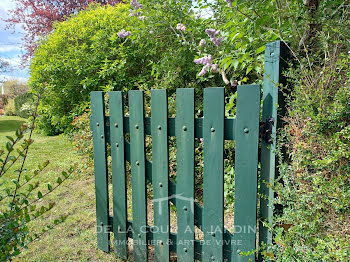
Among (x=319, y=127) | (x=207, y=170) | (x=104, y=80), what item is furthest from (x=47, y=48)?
(x=319, y=127)

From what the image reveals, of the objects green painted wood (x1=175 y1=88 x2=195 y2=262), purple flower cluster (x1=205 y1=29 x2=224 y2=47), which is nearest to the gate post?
green painted wood (x1=175 y1=88 x2=195 y2=262)

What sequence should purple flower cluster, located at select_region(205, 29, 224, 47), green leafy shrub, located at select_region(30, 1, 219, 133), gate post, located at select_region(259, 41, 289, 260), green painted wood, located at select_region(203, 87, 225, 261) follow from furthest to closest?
green leafy shrub, located at select_region(30, 1, 219, 133), purple flower cluster, located at select_region(205, 29, 224, 47), green painted wood, located at select_region(203, 87, 225, 261), gate post, located at select_region(259, 41, 289, 260)

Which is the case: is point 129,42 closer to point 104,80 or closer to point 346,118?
point 104,80

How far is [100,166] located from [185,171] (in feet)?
2.62

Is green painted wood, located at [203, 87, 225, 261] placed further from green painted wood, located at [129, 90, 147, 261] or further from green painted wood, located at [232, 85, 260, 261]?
green painted wood, located at [129, 90, 147, 261]

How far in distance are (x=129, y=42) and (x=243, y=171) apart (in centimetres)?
417

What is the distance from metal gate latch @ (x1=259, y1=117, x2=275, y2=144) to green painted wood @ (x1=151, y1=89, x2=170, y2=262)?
58 centimetres

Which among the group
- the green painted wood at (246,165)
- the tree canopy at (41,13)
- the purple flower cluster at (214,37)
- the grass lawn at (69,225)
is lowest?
the grass lawn at (69,225)

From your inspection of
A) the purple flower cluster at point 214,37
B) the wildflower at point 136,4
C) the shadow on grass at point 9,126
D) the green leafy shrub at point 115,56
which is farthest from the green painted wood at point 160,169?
the shadow on grass at point 9,126

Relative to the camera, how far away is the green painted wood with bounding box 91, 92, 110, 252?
2.01 meters

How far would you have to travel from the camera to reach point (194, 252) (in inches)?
67.3

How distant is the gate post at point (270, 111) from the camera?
1.36 metres

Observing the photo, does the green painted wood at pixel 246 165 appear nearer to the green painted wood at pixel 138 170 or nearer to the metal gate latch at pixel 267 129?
the metal gate latch at pixel 267 129

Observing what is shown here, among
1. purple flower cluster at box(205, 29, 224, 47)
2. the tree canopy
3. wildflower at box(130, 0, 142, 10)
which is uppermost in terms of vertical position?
the tree canopy
